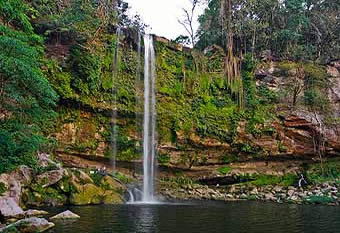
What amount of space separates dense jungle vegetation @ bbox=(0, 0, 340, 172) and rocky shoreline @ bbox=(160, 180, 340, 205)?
2386 mm

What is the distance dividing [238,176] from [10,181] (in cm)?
1482

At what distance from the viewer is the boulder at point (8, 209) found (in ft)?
34.7

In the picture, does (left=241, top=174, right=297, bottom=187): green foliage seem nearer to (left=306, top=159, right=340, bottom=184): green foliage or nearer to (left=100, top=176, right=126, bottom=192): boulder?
(left=306, top=159, right=340, bottom=184): green foliage

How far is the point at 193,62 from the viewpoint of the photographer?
2548cm

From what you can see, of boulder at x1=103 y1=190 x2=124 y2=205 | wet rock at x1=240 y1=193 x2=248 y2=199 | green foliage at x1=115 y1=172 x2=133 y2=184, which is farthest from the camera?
green foliage at x1=115 y1=172 x2=133 y2=184

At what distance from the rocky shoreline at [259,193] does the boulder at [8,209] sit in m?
10.8

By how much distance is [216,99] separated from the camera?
81.8 ft

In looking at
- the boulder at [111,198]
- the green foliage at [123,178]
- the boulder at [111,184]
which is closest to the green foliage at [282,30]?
the green foliage at [123,178]

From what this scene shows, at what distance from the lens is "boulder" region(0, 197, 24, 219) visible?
10562mm

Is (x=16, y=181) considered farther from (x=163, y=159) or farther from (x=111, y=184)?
(x=163, y=159)

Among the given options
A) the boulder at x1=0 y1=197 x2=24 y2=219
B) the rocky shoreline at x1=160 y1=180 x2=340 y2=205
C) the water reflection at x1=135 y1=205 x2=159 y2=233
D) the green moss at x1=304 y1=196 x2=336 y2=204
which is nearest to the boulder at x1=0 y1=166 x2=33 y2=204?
the boulder at x1=0 y1=197 x2=24 y2=219

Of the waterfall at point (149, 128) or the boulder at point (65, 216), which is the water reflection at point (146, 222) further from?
the waterfall at point (149, 128)

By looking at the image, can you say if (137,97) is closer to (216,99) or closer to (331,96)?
(216,99)

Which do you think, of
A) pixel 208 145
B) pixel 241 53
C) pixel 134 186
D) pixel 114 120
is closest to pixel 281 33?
pixel 241 53
